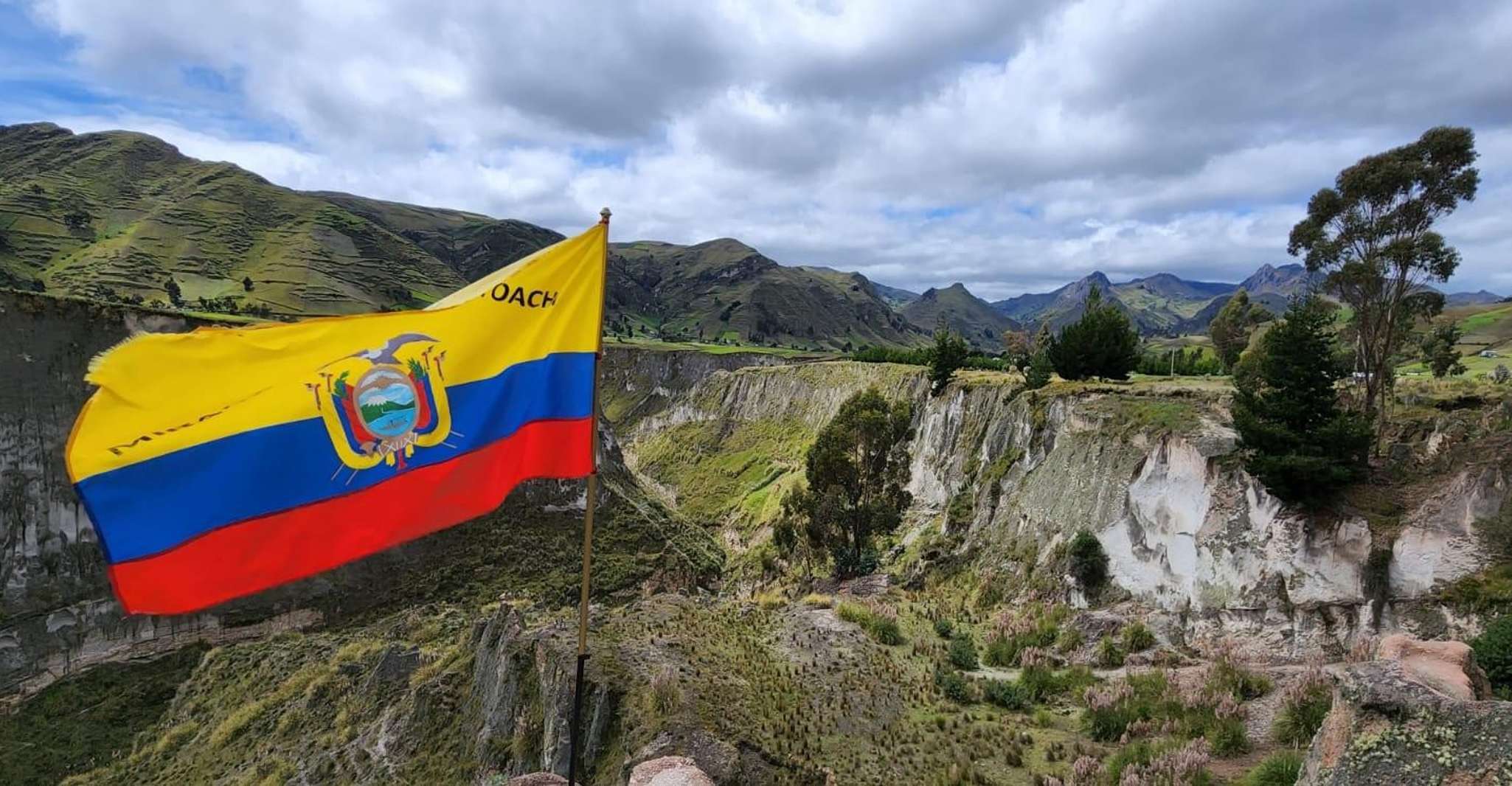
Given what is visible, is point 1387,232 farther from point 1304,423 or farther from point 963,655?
point 963,655

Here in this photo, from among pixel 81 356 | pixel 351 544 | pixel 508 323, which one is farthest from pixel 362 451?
pixel 81 356

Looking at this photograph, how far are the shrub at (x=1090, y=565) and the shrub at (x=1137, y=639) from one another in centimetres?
409

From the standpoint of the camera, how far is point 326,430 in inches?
246

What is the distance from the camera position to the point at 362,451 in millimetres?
6387

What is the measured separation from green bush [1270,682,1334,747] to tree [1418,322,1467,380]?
42883mm

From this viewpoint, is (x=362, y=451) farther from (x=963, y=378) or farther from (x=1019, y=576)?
(x=963, y=378)

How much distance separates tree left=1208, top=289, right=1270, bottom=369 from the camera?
5162cm

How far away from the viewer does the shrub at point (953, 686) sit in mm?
15398

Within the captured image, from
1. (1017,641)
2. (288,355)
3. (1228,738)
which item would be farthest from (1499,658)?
(288,355)

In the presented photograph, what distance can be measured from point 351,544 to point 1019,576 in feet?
85.7

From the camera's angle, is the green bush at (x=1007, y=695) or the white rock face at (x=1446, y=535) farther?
the white rock face at (x=1446, y=535)

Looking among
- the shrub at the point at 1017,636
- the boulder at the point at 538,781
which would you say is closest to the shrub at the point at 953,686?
the shrub at the point at 1017,636

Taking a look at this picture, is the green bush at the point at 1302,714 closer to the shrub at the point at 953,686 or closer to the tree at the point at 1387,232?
the shrub at the point at 953,686

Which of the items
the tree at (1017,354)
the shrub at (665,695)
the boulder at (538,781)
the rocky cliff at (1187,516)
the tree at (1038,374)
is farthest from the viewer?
the tree at (1017,354)
